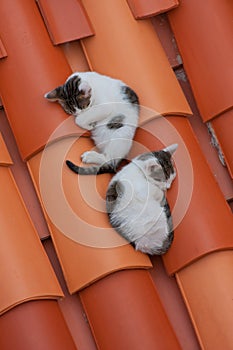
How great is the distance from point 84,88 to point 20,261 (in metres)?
0.53

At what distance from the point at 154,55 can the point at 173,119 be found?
0.20m

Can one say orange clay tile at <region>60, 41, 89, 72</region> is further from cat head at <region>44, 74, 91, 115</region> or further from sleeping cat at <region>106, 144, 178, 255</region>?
sleeping cat at <region>106, 144, 178, 255</region>

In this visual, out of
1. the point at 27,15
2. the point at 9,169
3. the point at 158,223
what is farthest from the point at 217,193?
the point at 27,15

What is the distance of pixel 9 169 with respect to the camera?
204cm

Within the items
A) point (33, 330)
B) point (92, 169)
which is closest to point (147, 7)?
point (92, 169)

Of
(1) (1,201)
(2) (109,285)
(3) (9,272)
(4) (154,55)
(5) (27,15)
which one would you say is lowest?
(2) (109,285)

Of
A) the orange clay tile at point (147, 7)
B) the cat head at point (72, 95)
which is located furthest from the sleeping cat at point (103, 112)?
the orange clay tile at point (147, 7)

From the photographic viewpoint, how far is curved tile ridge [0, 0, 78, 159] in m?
2.05

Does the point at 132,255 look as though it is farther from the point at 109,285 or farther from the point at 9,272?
the point at 9,272

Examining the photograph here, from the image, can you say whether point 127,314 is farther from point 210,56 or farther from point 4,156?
point 210,56

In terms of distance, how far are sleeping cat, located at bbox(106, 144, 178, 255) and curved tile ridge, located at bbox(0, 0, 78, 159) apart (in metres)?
0.23

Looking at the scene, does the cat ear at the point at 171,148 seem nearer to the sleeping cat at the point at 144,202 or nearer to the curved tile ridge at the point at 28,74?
the sleeping cat at the point at 144,202

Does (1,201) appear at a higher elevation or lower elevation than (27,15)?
lower

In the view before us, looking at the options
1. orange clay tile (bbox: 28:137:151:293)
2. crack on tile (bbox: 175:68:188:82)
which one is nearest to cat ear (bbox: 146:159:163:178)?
orange clay tile (bbox: 28:137:151:293)
